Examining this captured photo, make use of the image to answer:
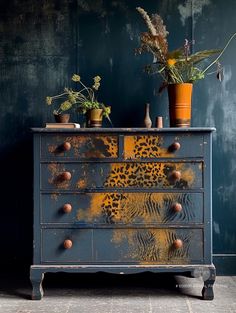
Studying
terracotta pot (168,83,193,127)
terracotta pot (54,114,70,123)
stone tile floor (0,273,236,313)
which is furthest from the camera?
terracotta pot (54,114,70,123)

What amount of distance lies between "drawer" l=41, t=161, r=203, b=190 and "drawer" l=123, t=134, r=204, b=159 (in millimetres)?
59

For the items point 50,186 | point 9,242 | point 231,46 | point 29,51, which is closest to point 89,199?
point 50,186

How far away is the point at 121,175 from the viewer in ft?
12.6

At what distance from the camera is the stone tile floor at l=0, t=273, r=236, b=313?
3695mm

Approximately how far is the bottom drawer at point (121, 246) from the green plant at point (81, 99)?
875 mm

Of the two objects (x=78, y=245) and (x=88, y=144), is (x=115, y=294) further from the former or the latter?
(x=88, y=144)

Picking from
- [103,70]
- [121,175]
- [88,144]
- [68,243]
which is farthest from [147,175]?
[103,70]

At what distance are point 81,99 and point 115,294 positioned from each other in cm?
144

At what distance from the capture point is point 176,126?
396cm

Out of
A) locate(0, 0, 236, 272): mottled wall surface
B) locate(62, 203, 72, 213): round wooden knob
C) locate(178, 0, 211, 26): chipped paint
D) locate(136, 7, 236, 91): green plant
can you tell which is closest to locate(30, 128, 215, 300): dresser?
locate(62, 203, 72, 213): round wooden knob

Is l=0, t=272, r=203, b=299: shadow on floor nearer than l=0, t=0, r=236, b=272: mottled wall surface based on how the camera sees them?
Yes

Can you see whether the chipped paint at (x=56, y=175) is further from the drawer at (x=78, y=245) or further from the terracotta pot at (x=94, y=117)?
the terracotta pot at (x=94, y=117)

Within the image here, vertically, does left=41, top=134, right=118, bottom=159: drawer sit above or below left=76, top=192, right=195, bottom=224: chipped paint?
above

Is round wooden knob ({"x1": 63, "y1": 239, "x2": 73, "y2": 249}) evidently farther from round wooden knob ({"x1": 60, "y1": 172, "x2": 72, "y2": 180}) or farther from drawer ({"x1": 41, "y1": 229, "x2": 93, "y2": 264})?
round wooden knob ({"x1": 60, "y1": 172, "x2": 72, "y2": 180})
